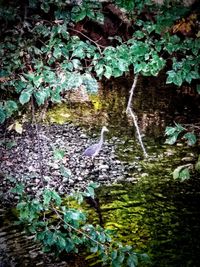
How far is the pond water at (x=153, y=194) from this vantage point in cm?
446

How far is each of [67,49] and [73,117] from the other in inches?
239

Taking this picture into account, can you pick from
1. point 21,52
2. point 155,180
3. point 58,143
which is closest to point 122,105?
point 58,143

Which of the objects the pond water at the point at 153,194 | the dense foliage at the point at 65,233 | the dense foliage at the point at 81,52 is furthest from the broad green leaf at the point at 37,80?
the pond water at the point at 153,194

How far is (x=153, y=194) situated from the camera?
5.52 metres

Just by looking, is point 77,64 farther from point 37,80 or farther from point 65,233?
point 65,233

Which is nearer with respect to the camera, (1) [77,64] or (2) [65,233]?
(2) [65,233]

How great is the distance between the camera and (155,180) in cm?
591

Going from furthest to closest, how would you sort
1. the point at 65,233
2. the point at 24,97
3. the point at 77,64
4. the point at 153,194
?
the point at 153,194
the point at 77,64
the point at 65,233
the point at 24,97

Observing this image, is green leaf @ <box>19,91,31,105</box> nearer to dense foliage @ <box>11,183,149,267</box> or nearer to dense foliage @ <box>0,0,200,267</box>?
dense foliage @ <box>0,0,200,267</box>

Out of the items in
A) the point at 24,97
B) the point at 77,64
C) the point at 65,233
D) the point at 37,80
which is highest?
the point at 77,64

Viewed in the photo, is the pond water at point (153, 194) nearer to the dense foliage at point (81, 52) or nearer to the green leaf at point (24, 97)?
the dense foliage at point (81, 52)

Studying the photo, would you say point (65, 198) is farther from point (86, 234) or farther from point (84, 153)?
point (86, 234)

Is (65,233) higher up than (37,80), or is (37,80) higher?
(37,80)

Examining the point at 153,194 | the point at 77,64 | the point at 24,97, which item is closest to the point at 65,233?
the point at 24,97
